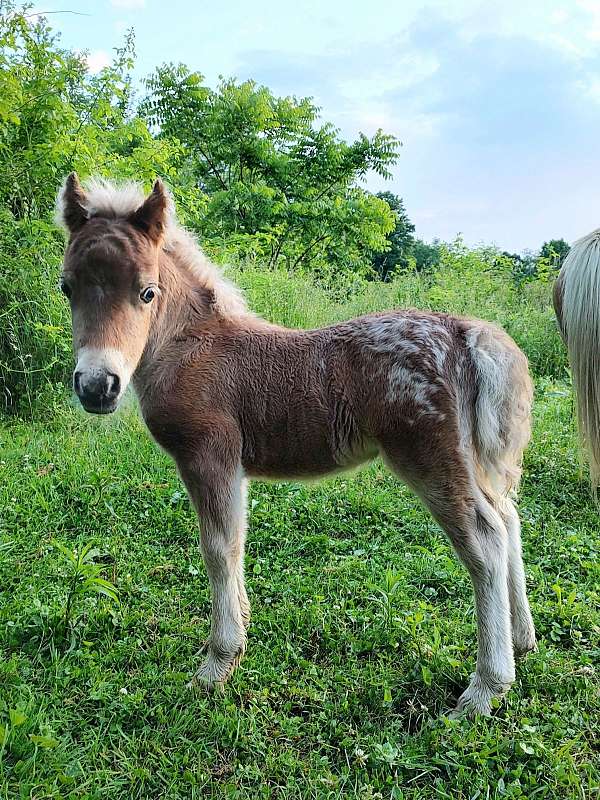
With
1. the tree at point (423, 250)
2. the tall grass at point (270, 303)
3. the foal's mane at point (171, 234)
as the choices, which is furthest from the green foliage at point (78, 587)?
the tree at point (423, 250)

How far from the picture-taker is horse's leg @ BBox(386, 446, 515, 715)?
253cm

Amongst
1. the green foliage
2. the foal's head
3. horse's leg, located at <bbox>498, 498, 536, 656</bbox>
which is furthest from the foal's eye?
horse's leg, located at <bbox>498, 498, 536, 656</bbox>

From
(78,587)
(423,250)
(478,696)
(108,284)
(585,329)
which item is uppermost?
(423,250)

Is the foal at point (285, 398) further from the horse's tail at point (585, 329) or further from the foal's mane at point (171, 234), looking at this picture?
the horse's tail at point (585, 329)

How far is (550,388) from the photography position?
744cm

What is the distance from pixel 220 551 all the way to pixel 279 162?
17.3 m

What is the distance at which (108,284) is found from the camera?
2488mm

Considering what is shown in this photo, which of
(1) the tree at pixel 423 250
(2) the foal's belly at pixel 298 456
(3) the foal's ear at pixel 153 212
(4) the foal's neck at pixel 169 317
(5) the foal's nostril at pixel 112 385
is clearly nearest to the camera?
(5) the foal's nostril at pixel 112 385

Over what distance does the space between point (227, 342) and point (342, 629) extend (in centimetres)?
170

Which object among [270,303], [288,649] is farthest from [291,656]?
[270,303]

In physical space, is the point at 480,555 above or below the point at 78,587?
→ above

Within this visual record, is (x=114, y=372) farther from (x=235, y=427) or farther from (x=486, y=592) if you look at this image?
(x=486, y=592)

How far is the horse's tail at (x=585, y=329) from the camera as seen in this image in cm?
297

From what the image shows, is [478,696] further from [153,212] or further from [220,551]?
[153,212]
